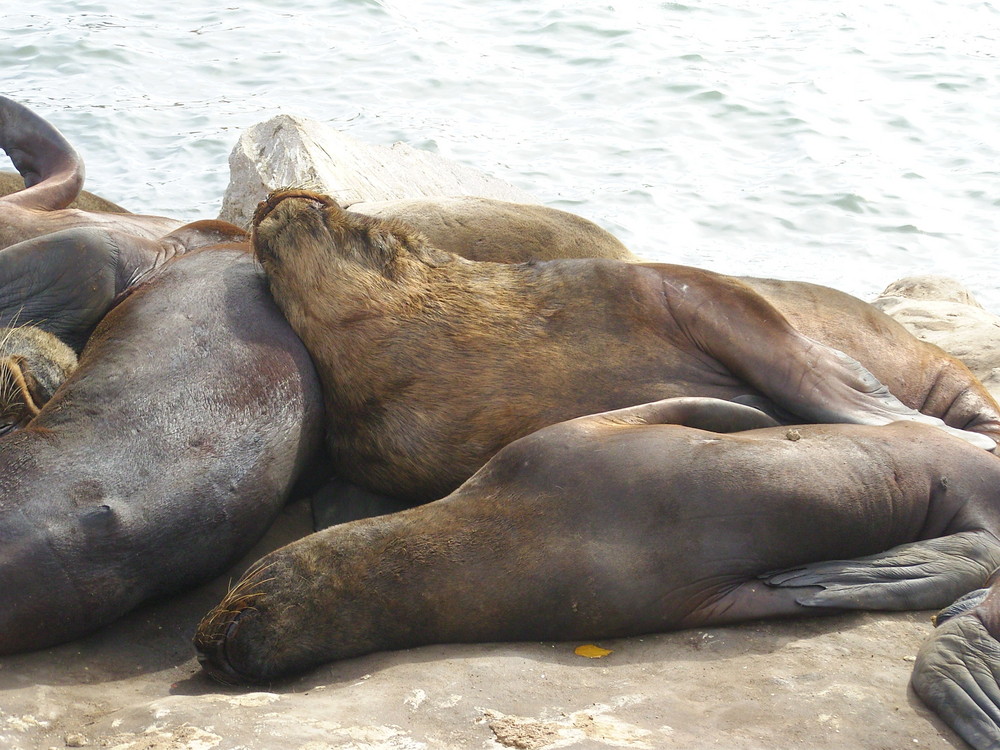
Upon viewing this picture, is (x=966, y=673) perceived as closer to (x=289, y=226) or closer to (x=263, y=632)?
(x=263, y=632)

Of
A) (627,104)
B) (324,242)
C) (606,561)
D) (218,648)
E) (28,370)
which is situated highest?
(324,242)

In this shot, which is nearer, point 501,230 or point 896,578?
point 896,578

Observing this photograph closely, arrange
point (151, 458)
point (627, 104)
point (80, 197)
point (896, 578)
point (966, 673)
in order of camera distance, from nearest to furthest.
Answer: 1. point (966, 673)
2. point (896, 578)
3. point (151, 458)
4. point (80, 197)
5. point (627, 104)

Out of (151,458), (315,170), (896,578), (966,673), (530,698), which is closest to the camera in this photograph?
(966,673)

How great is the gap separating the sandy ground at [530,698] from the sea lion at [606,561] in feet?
0.27

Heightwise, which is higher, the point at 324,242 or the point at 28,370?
the point at 324,242

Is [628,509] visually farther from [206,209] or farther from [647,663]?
[206,209]

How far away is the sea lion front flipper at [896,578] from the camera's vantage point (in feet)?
12.2

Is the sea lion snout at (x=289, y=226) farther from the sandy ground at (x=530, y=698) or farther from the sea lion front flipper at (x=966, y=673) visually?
the sea lion front flipper at (x=966, y=673)

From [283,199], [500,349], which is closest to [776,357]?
[500,349]

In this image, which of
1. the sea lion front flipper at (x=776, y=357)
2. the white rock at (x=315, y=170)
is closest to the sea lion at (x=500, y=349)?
the sea lion front flipper at (x=776, y=357)

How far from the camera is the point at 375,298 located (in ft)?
15.9

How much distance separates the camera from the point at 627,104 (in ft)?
57.1

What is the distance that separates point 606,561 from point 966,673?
104cm
